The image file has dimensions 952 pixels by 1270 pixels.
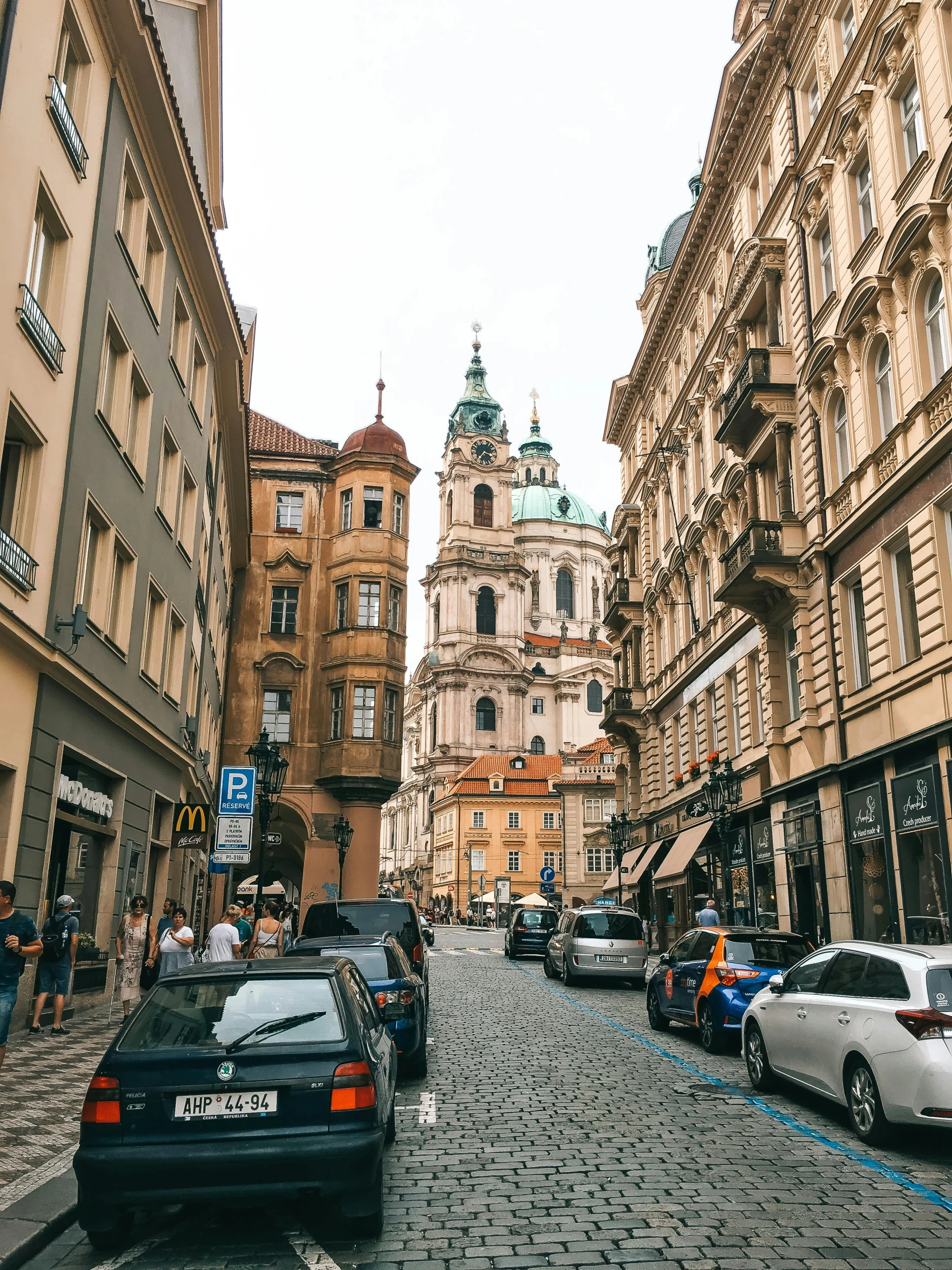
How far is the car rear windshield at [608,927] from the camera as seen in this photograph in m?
24.9

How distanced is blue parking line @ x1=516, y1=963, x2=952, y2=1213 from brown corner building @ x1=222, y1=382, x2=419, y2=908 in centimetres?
2298

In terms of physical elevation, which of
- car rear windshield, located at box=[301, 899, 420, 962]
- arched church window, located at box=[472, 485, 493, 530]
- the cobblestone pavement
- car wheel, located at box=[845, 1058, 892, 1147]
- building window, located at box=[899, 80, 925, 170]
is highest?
arched church window, located at box=[472, 485, 493, 530]

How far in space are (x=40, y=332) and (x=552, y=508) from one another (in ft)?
→ 365

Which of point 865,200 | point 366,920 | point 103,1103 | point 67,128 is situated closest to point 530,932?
point 366,920

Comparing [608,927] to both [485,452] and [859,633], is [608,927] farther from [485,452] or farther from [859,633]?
[485,452]

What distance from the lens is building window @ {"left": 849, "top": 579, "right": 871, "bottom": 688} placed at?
20.8 metres

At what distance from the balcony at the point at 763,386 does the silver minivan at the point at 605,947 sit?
11.6 meters

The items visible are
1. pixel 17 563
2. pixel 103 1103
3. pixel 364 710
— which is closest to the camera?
pixel 103 1103

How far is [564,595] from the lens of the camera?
12038 centimetres

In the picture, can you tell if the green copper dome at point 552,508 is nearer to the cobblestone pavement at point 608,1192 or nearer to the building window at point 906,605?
the building window at point 906,605

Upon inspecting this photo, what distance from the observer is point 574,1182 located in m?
7.30

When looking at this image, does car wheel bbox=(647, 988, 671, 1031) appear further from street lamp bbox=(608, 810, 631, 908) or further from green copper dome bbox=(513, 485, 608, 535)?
green copper dome bbox=(513, 485, 608, 535)

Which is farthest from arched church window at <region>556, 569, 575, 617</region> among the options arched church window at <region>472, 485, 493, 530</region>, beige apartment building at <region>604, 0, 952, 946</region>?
beige apartment building at <region>604, 0, 952, 946</region>

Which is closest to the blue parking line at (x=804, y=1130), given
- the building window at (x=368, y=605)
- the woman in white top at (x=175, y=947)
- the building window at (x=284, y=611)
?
the woman in white top at (x=175, y=947)
